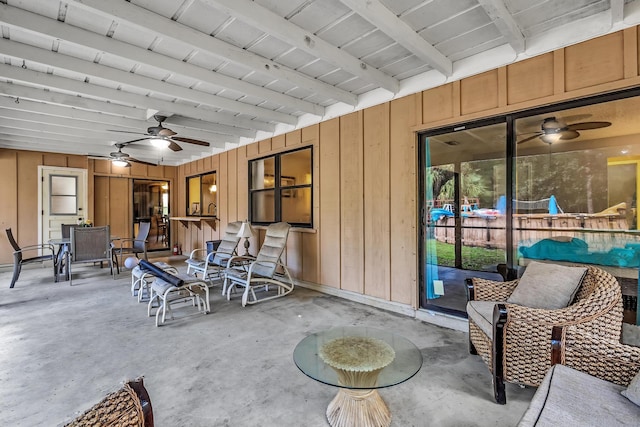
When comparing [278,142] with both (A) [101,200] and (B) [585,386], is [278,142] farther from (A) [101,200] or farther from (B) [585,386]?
(A) [101,200]

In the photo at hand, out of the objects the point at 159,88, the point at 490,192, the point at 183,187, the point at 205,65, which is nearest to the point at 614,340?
the point at 490,192

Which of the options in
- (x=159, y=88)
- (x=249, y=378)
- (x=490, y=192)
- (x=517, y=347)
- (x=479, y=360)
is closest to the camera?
(x=517, y=347)

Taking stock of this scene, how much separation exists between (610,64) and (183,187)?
9045 mm

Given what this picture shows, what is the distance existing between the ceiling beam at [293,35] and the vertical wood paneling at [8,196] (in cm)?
774

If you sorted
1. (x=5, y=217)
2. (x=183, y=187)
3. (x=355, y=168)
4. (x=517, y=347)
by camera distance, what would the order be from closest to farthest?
(x=517, y=347) < (x=355, y=168) < (x=5, y=217) < (x=183, y=187)

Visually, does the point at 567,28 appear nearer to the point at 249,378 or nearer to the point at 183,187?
the point at 249,378

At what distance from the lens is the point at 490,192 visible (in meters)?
3.22

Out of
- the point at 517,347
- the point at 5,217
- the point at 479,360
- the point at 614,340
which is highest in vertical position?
the point at 5,217

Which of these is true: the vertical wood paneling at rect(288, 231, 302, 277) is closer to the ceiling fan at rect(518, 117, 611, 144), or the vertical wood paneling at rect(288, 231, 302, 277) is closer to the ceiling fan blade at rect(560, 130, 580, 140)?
the ceiling fan at rect(518, 117, 611, 144)

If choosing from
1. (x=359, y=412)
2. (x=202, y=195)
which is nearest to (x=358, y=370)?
(x=359, y=412)

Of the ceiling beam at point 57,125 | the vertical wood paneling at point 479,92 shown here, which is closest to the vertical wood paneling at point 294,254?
the ceiling beam at point 57,125

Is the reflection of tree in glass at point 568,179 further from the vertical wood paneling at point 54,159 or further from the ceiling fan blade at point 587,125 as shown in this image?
the vertical wood paneling at point 54,159

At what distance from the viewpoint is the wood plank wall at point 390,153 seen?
8.49 feet

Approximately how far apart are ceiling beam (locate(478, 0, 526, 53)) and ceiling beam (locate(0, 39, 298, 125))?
3.21m
